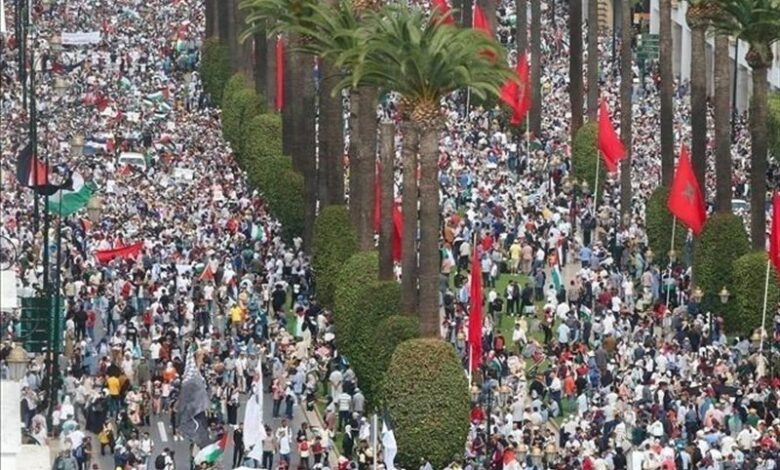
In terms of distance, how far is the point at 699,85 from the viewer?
97125 mm

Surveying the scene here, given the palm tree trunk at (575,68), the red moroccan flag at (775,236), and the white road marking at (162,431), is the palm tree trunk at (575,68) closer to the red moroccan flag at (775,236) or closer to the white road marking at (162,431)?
the red moroccan flag at (775,236)

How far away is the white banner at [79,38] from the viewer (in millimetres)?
136500

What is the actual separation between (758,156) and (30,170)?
19675mm

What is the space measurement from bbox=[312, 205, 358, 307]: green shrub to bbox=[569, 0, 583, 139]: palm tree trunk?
18909 millimetres

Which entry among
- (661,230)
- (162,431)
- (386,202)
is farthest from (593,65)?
(162,431)

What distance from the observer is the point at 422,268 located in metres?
77.9

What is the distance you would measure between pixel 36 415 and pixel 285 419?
23.6 feet

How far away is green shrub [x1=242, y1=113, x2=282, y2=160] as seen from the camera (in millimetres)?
108438

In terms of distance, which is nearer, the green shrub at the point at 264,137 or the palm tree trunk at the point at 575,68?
the green shrub at the point at 264,137

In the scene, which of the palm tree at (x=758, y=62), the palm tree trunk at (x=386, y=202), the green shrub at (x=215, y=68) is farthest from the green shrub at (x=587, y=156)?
the green shrub at (x=215, y=68)

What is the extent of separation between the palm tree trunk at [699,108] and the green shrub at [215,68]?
3384cm

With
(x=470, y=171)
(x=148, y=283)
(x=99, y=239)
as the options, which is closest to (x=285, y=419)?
(x=148, y=283)

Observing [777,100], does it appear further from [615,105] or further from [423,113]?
[423,113]

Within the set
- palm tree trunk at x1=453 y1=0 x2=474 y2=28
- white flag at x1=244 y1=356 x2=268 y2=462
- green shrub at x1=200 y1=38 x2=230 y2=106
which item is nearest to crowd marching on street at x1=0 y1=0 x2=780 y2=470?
white flag at x1=244 y1=356 x2=268 y2=462
